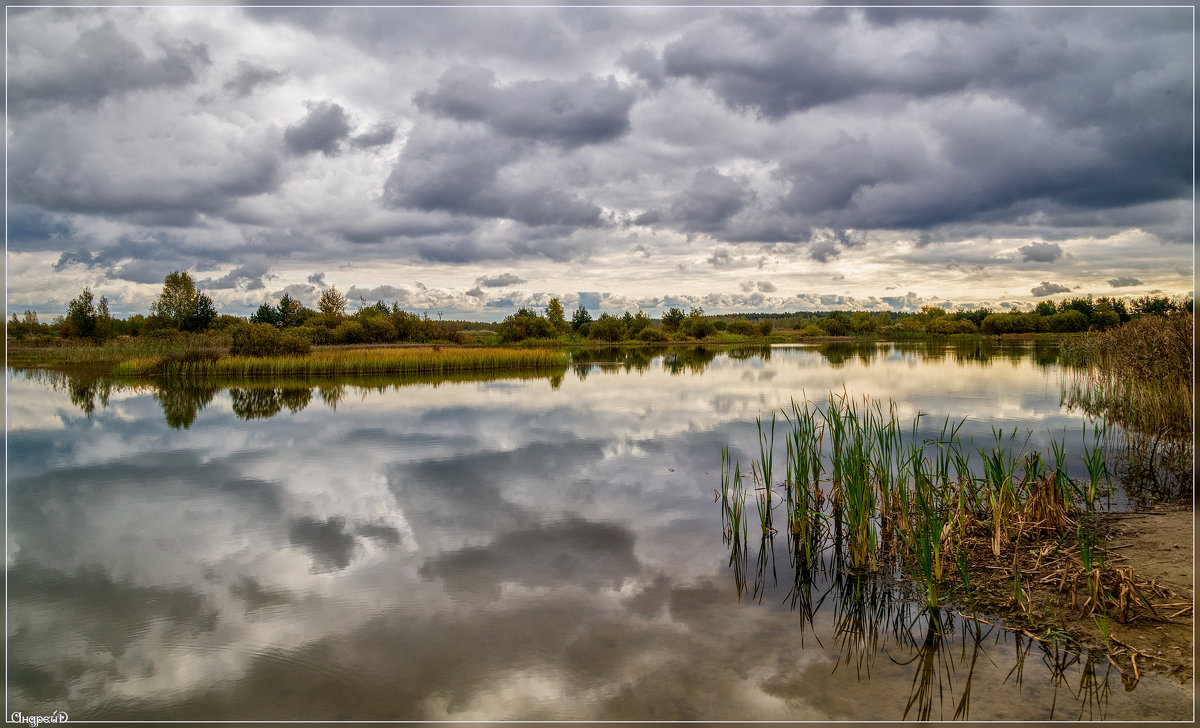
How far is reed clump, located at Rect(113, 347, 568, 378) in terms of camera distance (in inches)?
1093

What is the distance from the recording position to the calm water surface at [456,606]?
378cm

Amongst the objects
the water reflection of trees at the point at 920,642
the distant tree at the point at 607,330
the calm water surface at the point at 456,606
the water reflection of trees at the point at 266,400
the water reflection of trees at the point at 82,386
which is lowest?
the calm water surface at the point at 456,606

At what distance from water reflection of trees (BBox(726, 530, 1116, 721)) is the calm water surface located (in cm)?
2

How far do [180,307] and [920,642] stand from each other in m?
58.9

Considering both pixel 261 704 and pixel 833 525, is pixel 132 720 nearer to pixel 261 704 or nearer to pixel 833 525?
pixel 261 704

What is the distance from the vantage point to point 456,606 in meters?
5.16

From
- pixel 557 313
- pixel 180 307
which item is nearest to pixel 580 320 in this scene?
pixel 557 313

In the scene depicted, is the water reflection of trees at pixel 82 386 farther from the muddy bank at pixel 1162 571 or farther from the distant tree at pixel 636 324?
the distant tree at pixel 636 324

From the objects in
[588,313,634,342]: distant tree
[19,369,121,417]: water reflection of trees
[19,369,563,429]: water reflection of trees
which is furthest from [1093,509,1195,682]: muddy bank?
[588,313,634,342]: distant tree

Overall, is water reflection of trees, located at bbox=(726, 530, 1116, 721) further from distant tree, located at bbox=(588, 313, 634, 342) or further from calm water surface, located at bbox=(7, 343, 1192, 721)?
distant tree, located at bbox=(588, 313, 634, 342)

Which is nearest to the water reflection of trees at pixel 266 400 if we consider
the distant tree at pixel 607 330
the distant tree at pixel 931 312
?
the distant tree at pixel 607 330

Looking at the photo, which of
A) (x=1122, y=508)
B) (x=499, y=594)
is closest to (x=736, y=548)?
(x=499, y=594)

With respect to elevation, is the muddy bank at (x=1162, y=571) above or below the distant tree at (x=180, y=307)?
below

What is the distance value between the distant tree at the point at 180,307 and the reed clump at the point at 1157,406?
2273 inches
